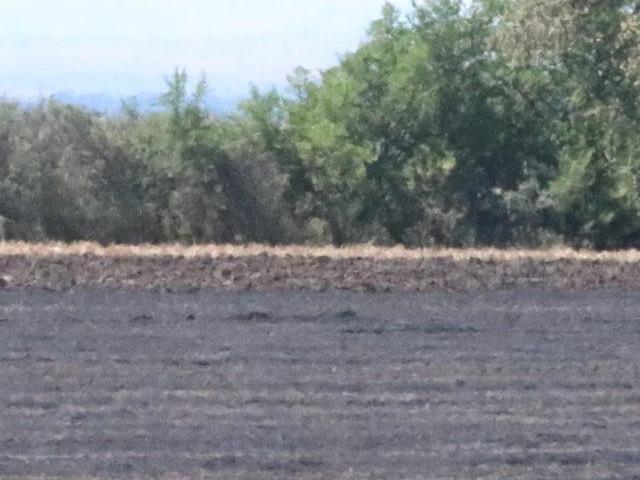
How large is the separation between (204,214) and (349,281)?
12.6 metres

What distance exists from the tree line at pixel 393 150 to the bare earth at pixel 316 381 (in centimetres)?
1131

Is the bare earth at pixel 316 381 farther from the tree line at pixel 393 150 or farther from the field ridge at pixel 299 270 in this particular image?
the tree line at pixel 393 150

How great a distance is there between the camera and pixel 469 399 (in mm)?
10383

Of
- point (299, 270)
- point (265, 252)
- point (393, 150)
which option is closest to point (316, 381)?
point (299, 270)

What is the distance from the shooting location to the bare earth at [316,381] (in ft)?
28.1

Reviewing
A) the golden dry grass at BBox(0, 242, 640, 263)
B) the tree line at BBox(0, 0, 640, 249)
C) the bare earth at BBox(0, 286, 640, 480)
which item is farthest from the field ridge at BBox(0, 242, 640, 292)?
the tree line at BBox(0, 0, 640, 249)

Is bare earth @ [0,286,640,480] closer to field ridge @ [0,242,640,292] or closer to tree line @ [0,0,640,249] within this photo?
field ridge @ [0,242,640,292]

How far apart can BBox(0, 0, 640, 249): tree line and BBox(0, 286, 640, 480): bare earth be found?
11.3 meters

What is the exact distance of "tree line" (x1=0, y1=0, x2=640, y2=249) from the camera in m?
28.3

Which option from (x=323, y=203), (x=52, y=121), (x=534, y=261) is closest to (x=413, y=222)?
(x=323, y=203)

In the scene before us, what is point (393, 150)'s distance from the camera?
3316 cm

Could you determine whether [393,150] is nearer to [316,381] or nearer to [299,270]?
[299,270]

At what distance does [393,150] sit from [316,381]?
2245 cm

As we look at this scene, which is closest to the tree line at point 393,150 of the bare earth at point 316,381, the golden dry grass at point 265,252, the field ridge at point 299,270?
the golden dry grass at point 265,252
